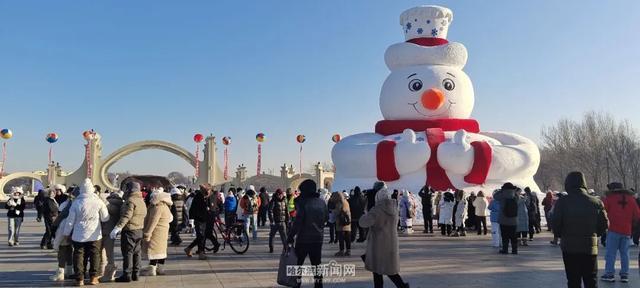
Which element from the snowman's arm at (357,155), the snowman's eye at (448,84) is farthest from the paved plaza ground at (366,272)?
the snowman's eye at (448,84)

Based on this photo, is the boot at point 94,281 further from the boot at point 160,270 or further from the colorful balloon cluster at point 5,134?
the colorful balloon cluster at point 5,134

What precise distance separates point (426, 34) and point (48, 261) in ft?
60.8

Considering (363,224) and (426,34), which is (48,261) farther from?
(426,34)

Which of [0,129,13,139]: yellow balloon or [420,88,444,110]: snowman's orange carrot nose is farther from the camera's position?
[0,129,13,139]: yellow balloon

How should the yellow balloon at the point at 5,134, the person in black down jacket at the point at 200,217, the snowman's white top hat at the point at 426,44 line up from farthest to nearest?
Answer: the yellow balloon at the point at 5,134
the snowman's white top hat at the point at 426,44
the person in black down jacket at the point at 200,217

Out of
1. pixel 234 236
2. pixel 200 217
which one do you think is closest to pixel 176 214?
pixel 234 236

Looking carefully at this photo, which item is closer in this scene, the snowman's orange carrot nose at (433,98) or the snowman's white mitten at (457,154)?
the snowman's white mitten at (457,154)

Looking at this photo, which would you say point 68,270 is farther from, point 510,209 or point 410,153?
point 410,153

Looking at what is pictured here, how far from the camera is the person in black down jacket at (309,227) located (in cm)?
666

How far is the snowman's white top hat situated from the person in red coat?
1631cm

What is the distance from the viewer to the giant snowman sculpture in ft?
72.5

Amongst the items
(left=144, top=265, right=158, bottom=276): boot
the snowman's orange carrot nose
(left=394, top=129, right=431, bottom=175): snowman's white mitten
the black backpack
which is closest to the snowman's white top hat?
the snowman's orange carrot nose

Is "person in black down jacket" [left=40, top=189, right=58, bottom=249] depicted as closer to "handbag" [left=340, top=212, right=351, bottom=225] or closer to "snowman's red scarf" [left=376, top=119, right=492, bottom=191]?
"handbag" [left=340, top=212, right=351, bottom=225]

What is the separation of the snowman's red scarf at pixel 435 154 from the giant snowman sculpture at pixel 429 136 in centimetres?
4
